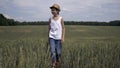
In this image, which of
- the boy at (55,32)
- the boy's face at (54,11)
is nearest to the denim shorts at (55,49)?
the boy at (55,32)

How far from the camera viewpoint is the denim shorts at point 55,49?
17.6 feet

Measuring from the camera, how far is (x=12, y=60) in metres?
4.40

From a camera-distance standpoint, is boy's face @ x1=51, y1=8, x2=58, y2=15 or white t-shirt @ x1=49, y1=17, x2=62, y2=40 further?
white t-shirt @ x1=49, y1=17, x2=62, y2=40

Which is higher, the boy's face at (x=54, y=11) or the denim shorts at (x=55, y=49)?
the boy's face at (x=54, y=11)

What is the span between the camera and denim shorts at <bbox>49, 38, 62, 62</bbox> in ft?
17.6

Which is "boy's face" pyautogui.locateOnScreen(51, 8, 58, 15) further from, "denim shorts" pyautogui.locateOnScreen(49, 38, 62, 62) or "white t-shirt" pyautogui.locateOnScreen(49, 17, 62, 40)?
"denim shorts" pyautogui.locateOnScreen(49, 38, 62, 62)

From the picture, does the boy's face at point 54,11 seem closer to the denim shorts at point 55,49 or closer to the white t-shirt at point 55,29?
the white t-shirt at point 55,29

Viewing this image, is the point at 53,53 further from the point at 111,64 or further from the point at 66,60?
the point at 111,64

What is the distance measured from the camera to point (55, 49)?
554 centimetres

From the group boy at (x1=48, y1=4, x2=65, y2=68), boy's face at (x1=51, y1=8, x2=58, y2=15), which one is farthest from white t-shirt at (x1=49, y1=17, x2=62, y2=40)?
boy's face at (x1=51, y1=8, x2=58, y2=15)

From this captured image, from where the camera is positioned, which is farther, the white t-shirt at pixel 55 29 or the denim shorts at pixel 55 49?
the white t-shirt at pixel 55 29

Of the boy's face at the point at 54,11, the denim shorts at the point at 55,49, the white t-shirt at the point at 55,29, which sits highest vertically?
the boy's face at the point at 54,11

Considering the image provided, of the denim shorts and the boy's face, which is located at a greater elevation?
the boy's face

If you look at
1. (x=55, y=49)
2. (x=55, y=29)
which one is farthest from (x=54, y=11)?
(x=55, y=49)
